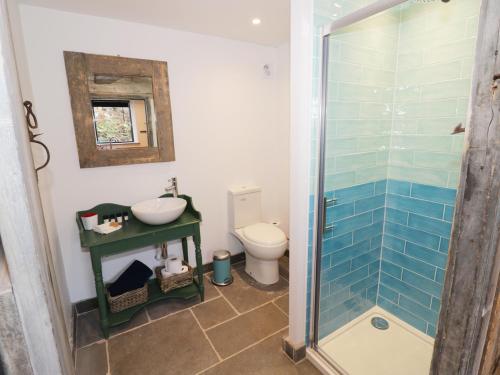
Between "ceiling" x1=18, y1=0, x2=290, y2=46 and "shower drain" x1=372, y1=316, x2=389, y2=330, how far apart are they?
2483 millimetres

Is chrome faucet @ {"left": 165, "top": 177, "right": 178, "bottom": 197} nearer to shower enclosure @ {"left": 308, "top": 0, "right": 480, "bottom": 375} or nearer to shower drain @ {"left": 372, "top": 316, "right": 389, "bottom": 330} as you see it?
shower enclosure @ {"left": 308, "top": 0, "right": 480, "bottom": 375}

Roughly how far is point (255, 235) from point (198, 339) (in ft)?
3.23

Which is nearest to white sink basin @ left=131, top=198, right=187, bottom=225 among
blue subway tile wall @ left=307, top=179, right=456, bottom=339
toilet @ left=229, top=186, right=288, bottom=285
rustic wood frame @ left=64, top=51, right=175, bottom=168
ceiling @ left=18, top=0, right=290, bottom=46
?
rustic wood frame @ left=64, top=51, right=175, bottom=168

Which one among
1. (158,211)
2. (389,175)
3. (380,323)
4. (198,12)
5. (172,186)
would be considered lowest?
(380,323)

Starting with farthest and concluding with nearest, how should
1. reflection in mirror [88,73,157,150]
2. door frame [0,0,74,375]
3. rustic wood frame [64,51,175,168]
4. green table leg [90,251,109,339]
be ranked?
reflection in mirror [88,73,157,150], rustic wood frame [64,51,175,168], green table leg [90,251,109,339], door frame [0,0,74,375]

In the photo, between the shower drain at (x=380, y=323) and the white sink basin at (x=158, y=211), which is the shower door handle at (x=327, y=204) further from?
the white sink basin at (x=158, y=211)

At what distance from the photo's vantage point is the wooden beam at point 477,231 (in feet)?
1.65

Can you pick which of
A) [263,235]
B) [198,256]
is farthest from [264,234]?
[198,256]

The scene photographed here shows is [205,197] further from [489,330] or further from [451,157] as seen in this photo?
[489,330]

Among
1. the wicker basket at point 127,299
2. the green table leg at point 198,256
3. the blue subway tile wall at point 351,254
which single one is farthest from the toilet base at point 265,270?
the wicker basket at point 127,299

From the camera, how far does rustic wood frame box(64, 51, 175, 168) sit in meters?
2.02

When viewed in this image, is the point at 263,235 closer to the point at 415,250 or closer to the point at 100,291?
the point at 415,250

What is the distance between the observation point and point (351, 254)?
1978mm

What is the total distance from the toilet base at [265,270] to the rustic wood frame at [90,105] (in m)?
1.28
